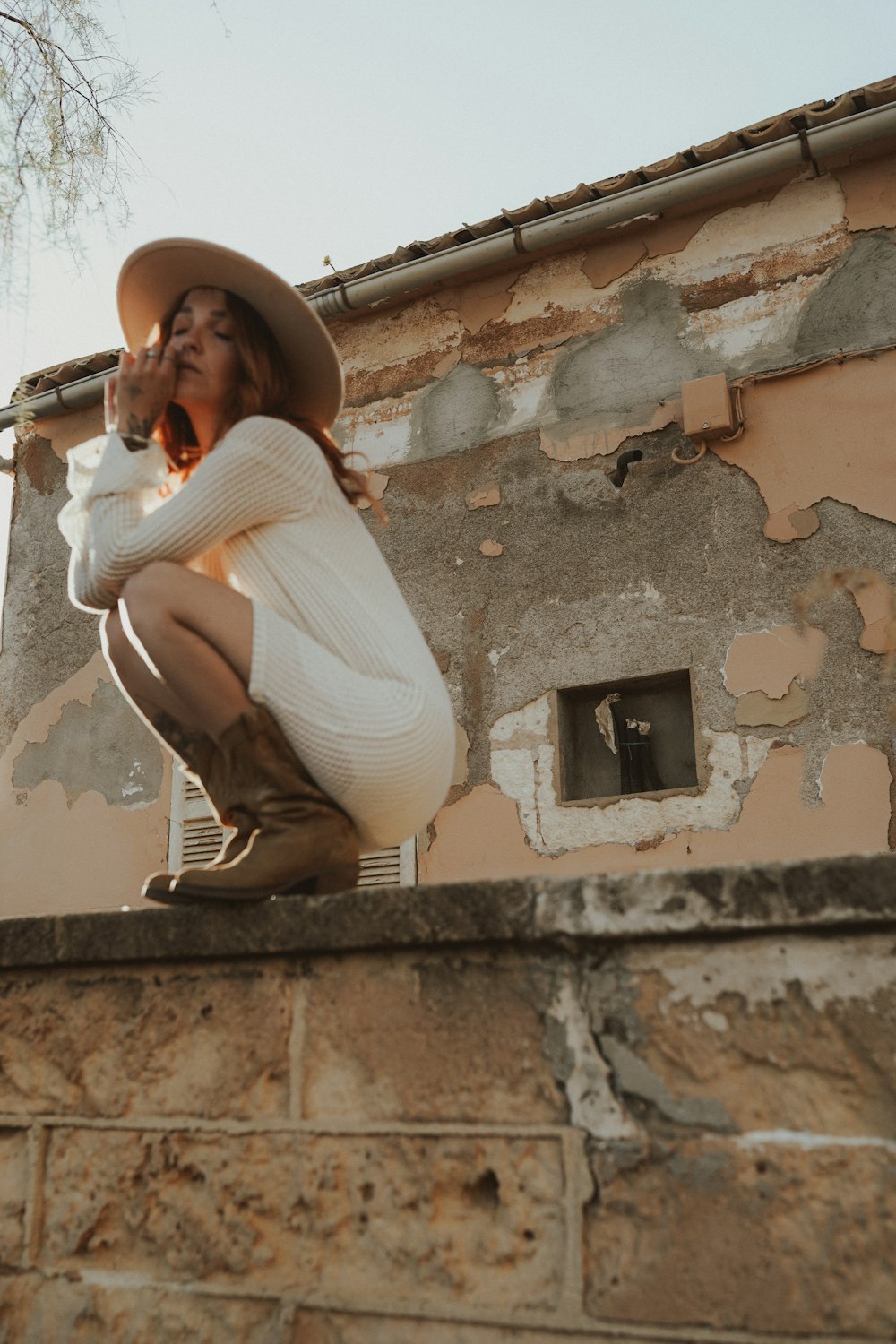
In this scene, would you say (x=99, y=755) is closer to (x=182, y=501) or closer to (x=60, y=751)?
(x=60, y=751)

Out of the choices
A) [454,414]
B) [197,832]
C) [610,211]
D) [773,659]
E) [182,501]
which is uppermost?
[610,211]

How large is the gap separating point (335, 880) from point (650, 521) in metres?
4.07

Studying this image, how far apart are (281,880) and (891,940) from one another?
92 cm

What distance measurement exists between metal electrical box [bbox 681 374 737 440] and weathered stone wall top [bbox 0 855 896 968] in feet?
14.3

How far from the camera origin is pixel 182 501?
2.14m

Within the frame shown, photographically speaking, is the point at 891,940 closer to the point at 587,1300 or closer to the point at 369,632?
the point at 587,1300

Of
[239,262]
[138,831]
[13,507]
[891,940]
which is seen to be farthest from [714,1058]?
[13,507]

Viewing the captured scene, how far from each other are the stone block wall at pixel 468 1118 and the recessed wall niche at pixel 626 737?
3773 mm

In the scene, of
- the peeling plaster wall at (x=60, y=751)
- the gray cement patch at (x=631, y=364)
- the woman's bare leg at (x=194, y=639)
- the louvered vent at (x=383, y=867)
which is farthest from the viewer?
the peeling plaster wall at (x=60, y=751)

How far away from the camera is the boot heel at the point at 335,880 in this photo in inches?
81.6

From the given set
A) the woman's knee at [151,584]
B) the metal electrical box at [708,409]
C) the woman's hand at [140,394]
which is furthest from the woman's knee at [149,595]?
the metal electrical box at [708,409]

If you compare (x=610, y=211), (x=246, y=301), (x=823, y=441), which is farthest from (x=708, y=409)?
(x=246, y=301)

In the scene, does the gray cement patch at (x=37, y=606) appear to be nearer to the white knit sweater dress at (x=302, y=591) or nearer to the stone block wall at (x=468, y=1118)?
the white knit sweater dress at (x=302, y=591)

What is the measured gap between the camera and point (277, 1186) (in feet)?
5.83
